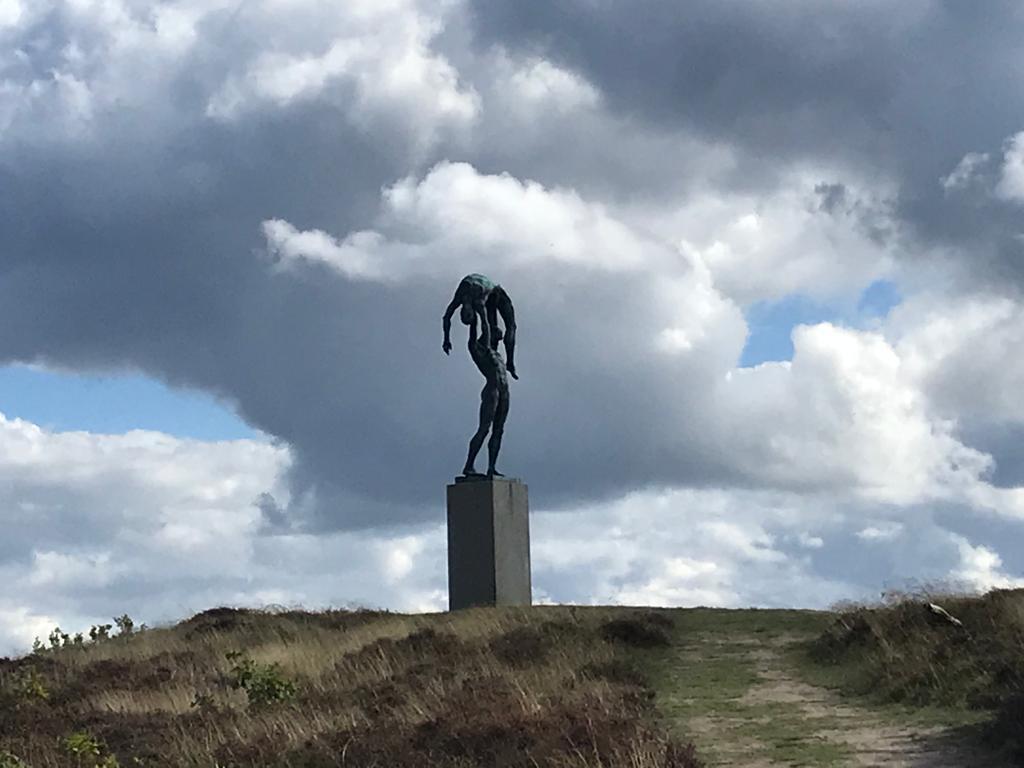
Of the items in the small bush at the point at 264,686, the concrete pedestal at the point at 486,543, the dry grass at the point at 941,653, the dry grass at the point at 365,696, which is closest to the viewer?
the dry grass at the point at 365,696

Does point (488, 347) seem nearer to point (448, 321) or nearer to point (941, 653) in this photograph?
point (448, 321)

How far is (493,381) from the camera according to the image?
78.3 ft

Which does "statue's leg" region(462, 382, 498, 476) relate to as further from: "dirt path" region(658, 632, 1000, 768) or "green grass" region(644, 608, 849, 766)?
"dirt path" region(658, 632, 1000, 768)

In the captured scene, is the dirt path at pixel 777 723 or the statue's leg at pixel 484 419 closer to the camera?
the dirt path at pixel 777 723

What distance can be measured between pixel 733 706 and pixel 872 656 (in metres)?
2.84

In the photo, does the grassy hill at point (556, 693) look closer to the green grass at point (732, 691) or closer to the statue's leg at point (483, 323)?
the green grass at point (732, 691)

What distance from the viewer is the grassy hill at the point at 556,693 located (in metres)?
10.7

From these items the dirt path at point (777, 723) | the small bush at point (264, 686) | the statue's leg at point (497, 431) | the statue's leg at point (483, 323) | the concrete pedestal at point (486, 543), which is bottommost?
the dirt path at point (777, 723)

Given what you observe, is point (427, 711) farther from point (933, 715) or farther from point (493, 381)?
point (493, 381)

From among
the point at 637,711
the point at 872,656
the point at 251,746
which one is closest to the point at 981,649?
the point at 872,656

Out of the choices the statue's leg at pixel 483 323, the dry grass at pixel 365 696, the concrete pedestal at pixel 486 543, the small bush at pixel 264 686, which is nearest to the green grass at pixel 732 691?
the dry grass at pixel 365 696

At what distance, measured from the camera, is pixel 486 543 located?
76.1 feet

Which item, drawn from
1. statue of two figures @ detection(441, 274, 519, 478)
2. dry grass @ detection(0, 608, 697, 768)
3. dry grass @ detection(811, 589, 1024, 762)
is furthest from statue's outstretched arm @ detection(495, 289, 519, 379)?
dry grass @ detection(811, 589, 1024, 762)

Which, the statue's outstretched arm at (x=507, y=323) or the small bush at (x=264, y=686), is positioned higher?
the statue's outstretched arm at (x=507, y=323)
